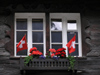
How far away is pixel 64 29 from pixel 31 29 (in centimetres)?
105

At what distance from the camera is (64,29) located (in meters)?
9.42

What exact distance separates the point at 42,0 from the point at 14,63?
2169mm

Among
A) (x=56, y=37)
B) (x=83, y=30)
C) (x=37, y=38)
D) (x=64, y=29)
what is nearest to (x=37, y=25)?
(x=37, y=38)

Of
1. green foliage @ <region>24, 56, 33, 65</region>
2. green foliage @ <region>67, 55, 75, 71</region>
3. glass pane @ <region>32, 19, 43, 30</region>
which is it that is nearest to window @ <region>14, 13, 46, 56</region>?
glass pane @ <region>32, 19, 43, 30</region>

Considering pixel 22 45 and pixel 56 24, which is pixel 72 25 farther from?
pixel 22 45

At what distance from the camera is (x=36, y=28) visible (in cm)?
946

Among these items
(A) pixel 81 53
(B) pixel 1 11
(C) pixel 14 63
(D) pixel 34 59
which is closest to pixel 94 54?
(A) pixel 81 53

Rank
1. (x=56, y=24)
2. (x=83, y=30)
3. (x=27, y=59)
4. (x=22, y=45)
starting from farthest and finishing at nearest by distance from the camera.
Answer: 1. (x=56, y=24)
2. (x=83, y=30)
3. (x=22, y=45)
4. (x=27, y=59)

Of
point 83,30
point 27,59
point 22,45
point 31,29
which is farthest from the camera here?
point 31,29

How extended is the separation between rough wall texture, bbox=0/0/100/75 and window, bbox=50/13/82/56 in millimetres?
236

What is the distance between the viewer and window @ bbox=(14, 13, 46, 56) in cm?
934

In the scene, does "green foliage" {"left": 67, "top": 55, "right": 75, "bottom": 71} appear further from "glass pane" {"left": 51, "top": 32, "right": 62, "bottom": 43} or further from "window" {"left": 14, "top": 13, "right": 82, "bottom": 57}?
"glass pane" {"left": 51, "top": 32, "right": 62, "bottom": 43}

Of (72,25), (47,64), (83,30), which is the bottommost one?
(47,64)

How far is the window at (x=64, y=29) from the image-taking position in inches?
370
